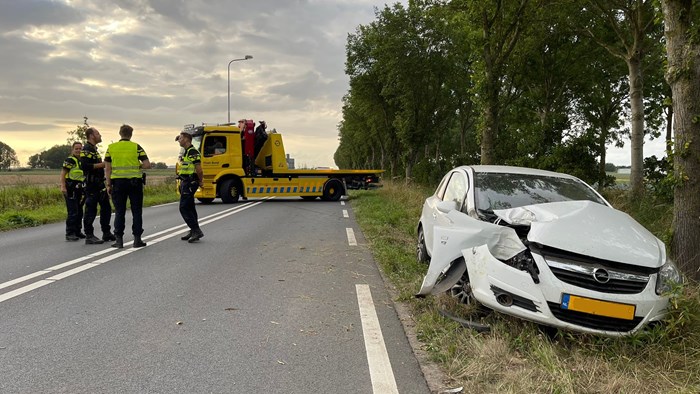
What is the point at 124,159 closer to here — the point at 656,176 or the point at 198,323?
the point at 198,323

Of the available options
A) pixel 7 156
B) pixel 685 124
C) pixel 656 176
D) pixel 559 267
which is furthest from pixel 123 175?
pixel 7 156

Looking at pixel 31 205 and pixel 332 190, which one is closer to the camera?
pixel 31 205

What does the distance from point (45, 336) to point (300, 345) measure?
201cm

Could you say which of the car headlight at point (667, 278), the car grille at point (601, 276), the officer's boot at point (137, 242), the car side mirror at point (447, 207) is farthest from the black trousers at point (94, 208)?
the car headlight at point (667, 278)

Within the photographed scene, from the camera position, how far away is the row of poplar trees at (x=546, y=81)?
5039 mm

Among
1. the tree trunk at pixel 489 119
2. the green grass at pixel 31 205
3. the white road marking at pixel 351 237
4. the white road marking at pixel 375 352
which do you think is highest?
the tree trunk at pixel 489 119

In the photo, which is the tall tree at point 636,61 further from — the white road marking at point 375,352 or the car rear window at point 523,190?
the white road marking at point 375,352

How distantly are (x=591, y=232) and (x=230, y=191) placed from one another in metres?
15.7

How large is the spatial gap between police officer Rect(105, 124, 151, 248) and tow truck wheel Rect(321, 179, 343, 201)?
12.6m

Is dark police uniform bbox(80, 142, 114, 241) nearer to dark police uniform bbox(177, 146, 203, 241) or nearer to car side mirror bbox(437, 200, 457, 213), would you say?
dark police uniform bbox(177, 146, 203, 241)

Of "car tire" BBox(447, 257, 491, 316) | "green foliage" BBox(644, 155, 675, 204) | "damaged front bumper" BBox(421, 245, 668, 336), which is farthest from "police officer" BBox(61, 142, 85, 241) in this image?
"green foliage" BBox(644, 155, 675, 204)

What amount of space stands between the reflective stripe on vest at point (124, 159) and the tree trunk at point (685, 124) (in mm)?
7474

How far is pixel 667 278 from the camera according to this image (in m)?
3.33

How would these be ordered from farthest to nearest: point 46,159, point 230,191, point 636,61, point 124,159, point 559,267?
1. point 46,159
2. point 230,191
3. point 636,61
4. point 124,159
5. point 559,267
